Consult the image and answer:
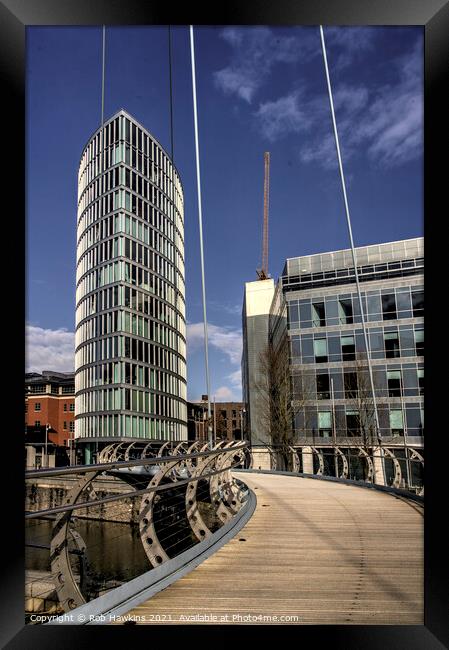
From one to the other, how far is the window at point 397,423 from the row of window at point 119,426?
27316 millimetres

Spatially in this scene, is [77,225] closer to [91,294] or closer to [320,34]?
[91,294]

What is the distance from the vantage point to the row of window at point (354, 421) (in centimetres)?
2494

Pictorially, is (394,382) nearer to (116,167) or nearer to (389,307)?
(389,307)

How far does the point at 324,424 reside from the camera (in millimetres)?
26812

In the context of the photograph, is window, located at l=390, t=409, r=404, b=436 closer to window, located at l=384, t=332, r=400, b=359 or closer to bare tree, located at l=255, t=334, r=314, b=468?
window, located at l=384, t=332, r=400, b=359

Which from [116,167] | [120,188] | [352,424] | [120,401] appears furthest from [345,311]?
[116,167]

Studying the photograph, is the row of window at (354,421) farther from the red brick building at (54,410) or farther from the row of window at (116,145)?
the row of window at (116,145)

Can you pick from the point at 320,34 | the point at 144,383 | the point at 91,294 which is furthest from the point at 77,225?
the point at 320,34

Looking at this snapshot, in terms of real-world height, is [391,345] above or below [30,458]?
above

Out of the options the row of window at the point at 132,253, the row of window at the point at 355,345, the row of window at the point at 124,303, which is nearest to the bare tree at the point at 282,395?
the row of window at the point at 355,345

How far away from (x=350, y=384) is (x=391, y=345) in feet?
9.46

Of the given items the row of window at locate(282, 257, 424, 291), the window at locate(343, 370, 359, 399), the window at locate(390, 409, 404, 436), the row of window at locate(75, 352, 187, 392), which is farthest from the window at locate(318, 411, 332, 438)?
the row of window at locate(75, 352, 187, 392)

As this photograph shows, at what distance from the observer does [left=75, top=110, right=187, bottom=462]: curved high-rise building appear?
47844 millimetres
